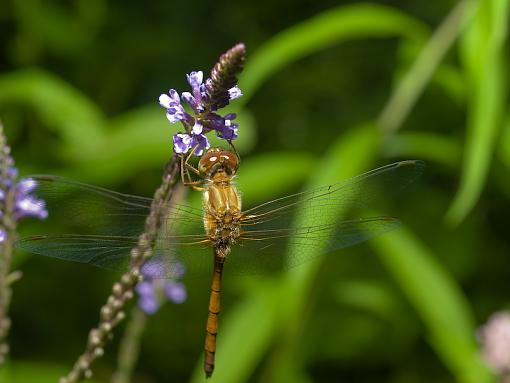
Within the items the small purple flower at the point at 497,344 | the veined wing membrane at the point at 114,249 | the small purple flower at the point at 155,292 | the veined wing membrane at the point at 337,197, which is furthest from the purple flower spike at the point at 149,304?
the small purple flower at the point at 497,344

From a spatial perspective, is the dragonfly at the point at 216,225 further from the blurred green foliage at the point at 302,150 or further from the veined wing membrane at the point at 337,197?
the blurred green foliage at the point at 302,150

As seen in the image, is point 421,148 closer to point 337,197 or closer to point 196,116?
point 337,197

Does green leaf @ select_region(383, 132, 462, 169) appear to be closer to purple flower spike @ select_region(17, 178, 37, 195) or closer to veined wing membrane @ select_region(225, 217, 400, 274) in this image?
veined wing membrane @ select_region(225, 217, 400, 274)

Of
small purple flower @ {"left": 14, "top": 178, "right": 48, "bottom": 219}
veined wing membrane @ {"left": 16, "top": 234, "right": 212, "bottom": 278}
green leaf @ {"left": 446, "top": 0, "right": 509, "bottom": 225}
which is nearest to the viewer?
small purple flower @ {"left": 14, "top": 178, "right": 48, "bottom": 219}

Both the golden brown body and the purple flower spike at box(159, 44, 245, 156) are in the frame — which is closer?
the purple flower spike at box(159, 44, 245, 156)

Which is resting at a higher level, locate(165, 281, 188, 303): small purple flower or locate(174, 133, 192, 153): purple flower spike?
locate(165, 281, 188, 303): small purple flower

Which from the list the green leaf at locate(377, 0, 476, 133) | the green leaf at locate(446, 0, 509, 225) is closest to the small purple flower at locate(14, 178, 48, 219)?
the green leaf at locate(446, 0, 509, 225)

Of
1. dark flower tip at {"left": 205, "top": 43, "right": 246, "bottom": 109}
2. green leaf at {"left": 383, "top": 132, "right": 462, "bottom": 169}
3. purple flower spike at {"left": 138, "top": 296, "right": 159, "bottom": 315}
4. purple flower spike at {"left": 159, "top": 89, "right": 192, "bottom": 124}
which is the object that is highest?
green leaf at {"left": 383, "top": 132, "right": 462, "bottom": 169}
